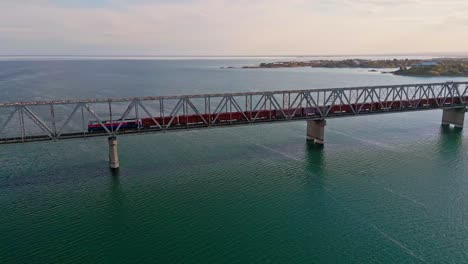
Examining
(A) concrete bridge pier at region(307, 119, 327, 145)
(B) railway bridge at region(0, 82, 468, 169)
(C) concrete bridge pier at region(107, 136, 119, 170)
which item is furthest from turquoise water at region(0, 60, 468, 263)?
(B) railway bridge at region(0, 82, 468, 169)

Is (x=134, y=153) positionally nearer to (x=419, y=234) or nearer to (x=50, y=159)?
(x=50, y=159)

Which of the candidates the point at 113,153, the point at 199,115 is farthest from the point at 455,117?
the point at 113,153

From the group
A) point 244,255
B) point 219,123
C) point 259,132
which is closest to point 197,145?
point 219,123

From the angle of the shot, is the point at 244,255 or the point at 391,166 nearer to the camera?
the point at 244,255

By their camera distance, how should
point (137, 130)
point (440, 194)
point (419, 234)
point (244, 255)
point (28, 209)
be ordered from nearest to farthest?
point (244, 255) < point (419, 234) < point (28, 209) < point (440, 194) < point (137, 130)

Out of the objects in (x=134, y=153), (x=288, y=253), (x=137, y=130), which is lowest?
(x=288, y=253)

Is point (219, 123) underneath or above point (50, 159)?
above

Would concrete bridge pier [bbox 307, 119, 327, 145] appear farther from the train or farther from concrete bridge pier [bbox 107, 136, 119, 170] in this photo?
concrete bridge pier [bbox 107, 136, 119, 170]

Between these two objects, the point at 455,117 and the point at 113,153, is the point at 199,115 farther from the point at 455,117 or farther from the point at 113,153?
the point at 455,117
